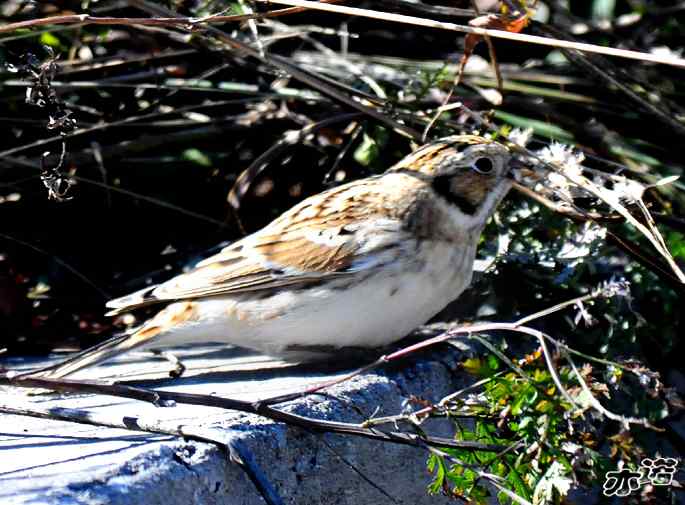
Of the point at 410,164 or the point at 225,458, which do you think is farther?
the point at 410,164

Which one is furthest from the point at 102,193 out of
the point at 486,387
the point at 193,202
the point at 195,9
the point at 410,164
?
the point at 486,387

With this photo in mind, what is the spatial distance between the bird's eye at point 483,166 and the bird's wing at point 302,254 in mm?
238

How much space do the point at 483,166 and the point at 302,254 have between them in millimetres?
556

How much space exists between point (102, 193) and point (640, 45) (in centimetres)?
Answer: 224

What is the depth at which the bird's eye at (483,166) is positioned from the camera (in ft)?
10.5

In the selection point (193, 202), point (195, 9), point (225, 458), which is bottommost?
point (193, 202)

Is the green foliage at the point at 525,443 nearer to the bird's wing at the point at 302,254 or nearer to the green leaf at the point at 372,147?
the bird's wing at the point at 302,254

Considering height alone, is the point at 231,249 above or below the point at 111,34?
below

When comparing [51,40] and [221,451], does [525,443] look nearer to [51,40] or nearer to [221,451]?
[221,451]

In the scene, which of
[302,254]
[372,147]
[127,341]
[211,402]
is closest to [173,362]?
[127,341]

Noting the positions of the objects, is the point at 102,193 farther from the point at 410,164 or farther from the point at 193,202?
the point at 410,164

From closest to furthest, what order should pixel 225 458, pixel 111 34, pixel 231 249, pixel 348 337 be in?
pixel 225 458, pixel 348 337, pixel 231 249, pixel 111 34

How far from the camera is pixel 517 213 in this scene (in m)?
3.45

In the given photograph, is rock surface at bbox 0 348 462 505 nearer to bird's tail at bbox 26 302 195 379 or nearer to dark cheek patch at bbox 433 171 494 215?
bird's tail at bbox 26 302 195 379
